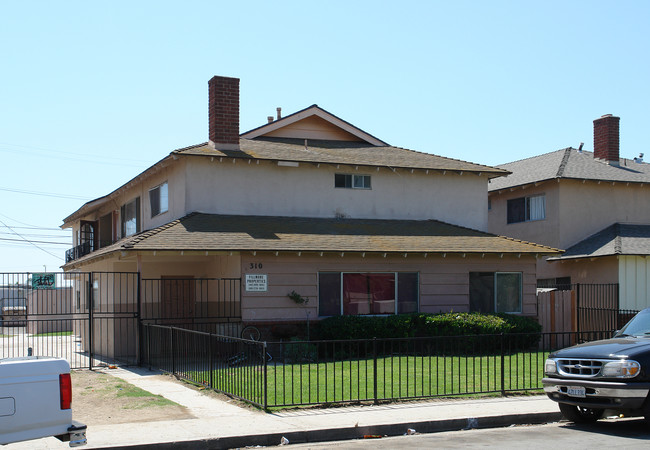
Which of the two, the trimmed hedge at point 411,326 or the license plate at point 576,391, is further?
the trimmed hedge at point 411,326

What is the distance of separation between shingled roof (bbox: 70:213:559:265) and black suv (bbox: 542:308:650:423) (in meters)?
9.69

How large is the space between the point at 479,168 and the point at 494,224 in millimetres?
7527

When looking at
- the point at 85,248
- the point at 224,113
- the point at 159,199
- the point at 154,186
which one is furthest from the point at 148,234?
the point at 85,248

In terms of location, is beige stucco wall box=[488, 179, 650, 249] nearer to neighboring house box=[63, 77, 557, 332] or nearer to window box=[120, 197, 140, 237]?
neighboring house box=[63, 77, 557, 332]

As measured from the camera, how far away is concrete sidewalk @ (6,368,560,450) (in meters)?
9.59

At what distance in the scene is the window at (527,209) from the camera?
2966cm

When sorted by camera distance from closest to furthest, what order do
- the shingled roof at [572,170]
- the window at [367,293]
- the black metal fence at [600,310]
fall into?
1. the window at [367,293]
2. the black metal fence at [600,310]
3. the shingled roof at [572,170]

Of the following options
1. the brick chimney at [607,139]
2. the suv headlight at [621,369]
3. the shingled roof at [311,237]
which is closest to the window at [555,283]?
the brick chimney at [607,139]

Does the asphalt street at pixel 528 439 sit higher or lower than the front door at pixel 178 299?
lower

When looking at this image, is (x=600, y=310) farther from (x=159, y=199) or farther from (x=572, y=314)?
(x=159, y=199)

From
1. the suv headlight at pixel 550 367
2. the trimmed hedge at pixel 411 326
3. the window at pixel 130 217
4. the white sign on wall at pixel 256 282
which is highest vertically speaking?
the window at pixel 130 217

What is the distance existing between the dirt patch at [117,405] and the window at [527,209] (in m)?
19.8

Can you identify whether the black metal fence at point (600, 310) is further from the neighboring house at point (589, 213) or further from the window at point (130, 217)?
the window at point (130, 217)

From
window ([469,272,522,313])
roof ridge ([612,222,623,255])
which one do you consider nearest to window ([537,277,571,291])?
roof ridge ([612,222,623,255])
